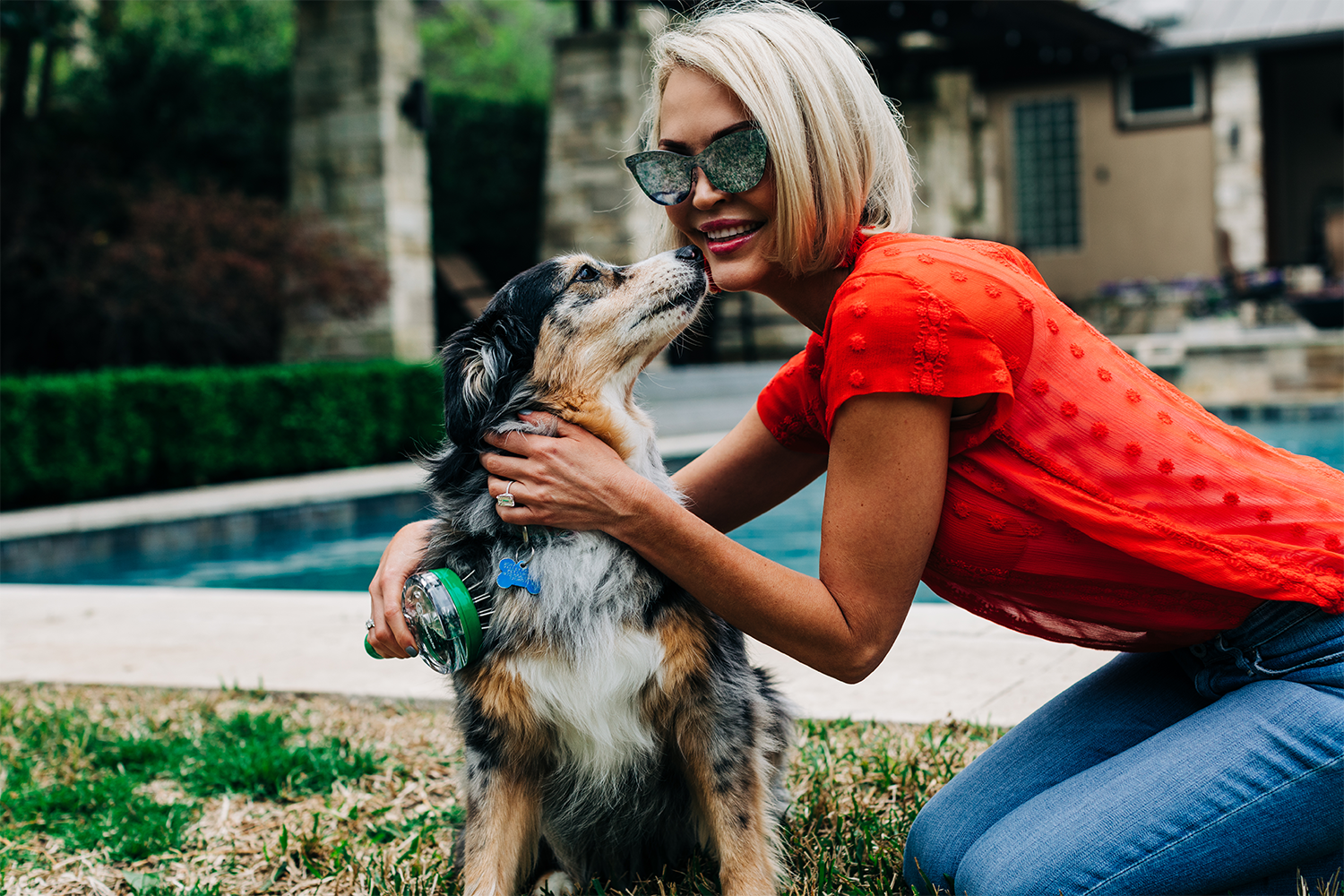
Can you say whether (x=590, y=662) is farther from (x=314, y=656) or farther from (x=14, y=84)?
(x=14, y=84)

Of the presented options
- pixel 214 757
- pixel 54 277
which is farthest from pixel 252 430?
pixel 214 757

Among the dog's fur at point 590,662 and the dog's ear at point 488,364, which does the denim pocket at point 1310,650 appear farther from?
the dog's ear at point 488,364

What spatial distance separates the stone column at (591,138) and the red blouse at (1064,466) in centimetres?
1324

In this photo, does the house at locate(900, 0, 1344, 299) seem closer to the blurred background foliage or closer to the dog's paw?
the blurred background foliage

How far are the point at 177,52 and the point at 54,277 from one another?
520 cm

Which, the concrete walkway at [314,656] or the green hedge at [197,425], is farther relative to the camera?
the green hedge at [197,425]

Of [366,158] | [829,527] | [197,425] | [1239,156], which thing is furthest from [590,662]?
[1239,156]

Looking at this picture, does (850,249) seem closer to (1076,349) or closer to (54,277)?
(1076,349)

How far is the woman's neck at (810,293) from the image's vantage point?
7.40ft

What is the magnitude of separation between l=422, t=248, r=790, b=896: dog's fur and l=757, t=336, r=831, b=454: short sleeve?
0.88 feet

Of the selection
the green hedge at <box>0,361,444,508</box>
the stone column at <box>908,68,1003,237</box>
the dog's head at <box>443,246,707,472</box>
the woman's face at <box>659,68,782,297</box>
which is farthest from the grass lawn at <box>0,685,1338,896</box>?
the stone column at <box>908,68,1003,237</box>

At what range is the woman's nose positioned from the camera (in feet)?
7.12

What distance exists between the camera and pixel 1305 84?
23.8 m

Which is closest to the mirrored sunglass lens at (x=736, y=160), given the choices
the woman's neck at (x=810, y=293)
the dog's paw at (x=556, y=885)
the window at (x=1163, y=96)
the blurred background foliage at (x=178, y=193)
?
the woman's neck at (x=810, y=293)
